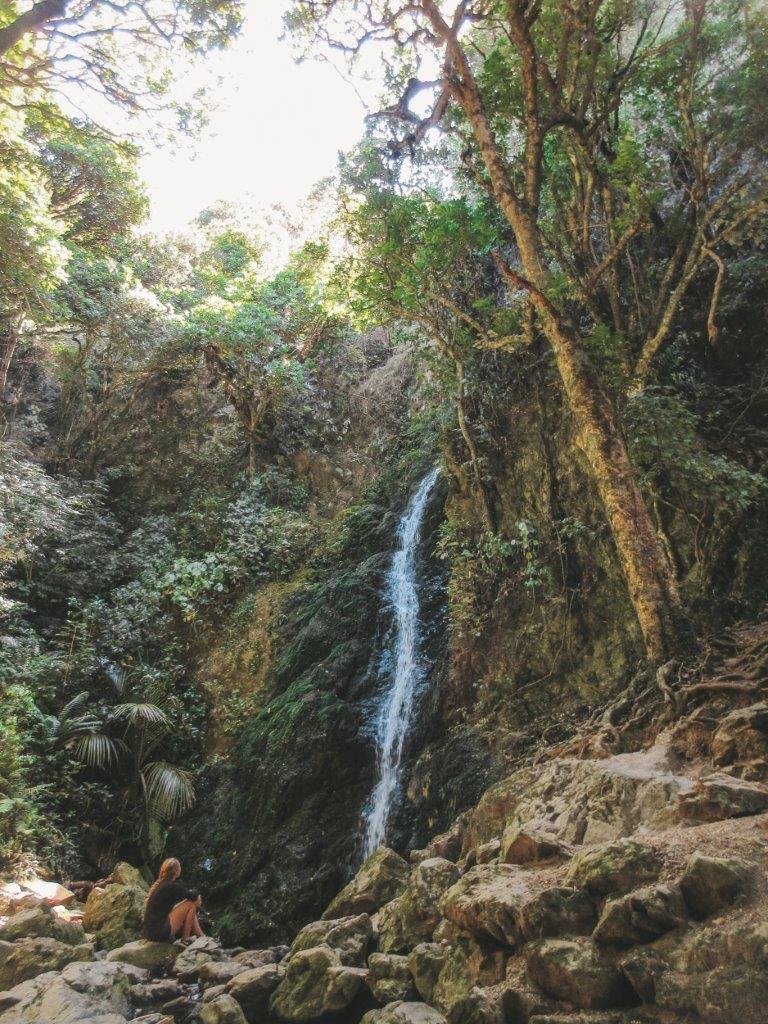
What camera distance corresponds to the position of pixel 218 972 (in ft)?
17.0

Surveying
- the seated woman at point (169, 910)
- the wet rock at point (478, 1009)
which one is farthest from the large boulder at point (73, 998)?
the wet rock at point (478, 1009)

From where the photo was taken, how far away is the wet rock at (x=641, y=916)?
2.90m

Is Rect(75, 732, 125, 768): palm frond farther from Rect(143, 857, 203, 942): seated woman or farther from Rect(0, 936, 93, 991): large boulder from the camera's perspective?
Rect(0, 936, 93, 991): large boulder

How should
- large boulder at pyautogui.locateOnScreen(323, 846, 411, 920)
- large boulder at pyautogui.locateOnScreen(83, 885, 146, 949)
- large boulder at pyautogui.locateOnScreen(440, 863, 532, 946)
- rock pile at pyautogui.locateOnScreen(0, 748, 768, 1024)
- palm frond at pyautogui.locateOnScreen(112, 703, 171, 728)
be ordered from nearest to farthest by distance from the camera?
1. rock pile at pyautogui.locateOnScreen(0, 748, 768, 1024)
2. large boulder at pyautogui.locateOnScreen(440, 863, 532, 946)
3. large boulder at pyautogui.locateOnScreen(323, 846, 411, 920)
4. large boulder at pyautogui.locateOnScreen(83, 885, 146, 949)
5. palm frond at pyautogui.locateOnScreen(112, 703, 171, 728)

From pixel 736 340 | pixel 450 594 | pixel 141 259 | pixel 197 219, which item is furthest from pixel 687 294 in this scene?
pixel 197 219

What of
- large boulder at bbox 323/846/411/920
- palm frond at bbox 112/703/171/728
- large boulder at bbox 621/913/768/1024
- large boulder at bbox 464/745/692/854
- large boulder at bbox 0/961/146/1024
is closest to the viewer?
large boulder at bbox 621/913/768/1024

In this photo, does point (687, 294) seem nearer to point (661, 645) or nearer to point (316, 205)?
point (661, 645)

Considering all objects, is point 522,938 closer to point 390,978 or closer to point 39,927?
point 390,978

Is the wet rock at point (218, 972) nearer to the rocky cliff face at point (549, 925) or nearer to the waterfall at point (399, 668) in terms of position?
the rocky cliff face at point (549, 925)

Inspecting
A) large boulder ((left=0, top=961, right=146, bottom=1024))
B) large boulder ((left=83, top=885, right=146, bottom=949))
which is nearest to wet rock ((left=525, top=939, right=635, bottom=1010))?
large boulder ((left=0, top=961, right=146, bottom=1024))

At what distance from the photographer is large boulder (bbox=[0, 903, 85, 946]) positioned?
5406 millimetres

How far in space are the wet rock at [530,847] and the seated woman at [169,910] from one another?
3583 mm

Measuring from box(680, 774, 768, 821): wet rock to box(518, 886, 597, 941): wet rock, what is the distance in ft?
3.07

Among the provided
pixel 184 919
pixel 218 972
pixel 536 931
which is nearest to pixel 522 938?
pixel 536 931
